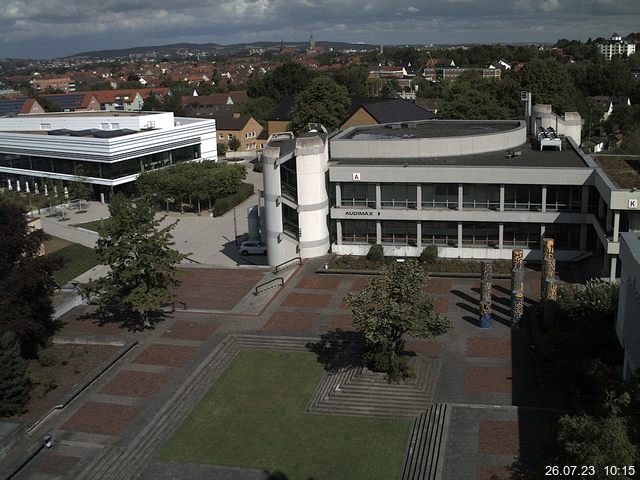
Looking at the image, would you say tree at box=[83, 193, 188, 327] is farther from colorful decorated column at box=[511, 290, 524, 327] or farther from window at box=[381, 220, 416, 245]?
colorful decorated column at box=[511, 290, 524, 327]

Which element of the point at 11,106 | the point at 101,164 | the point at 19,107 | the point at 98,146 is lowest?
the point at 101,164

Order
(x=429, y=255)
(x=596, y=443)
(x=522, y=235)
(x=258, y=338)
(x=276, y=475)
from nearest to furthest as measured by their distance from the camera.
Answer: (x=596, y=443), (x=276, y=475), (x=258, y=338), (x=429, y=255), (x=522, y=235)

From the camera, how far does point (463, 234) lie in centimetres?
4275

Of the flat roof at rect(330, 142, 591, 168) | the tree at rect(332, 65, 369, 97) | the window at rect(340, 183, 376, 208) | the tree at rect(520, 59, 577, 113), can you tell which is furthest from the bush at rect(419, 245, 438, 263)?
the tree at rect(332, 65, 369, 97)

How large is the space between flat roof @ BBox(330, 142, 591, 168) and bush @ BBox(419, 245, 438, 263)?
5.58 meters

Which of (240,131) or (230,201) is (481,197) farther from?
(240,131)

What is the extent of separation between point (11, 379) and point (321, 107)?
60891 mm

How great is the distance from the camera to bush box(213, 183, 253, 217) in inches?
2463

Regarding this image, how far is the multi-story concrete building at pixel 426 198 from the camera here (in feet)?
134

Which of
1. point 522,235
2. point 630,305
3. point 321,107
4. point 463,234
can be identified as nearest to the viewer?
point 630,305

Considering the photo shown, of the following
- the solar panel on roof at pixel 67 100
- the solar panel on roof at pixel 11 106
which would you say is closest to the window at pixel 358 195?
the solar panel on roof at pixel 11 106

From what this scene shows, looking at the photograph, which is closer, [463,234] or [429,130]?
[463,234]

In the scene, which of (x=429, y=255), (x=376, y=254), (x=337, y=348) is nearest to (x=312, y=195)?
(x=376, y=254)

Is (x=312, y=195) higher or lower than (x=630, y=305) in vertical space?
higher
